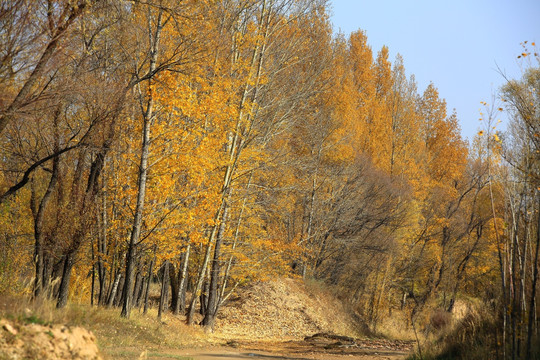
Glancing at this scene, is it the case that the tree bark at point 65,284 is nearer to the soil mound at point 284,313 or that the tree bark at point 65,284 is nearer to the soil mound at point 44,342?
the soil mound at point 44,342

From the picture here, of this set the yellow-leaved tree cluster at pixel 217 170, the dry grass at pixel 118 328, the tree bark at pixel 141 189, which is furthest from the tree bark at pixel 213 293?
the tree bark at pixel 141 189

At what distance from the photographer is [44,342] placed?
657 cm

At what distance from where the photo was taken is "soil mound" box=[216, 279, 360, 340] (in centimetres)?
2346

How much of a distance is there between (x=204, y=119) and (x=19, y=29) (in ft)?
27.9

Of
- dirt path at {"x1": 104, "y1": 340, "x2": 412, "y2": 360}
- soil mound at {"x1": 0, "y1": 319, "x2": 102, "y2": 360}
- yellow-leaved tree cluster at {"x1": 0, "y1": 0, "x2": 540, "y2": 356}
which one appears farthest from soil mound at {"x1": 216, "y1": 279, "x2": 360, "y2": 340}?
soil mound at {"x1": 0, "y1": 319, "x2": 102, "y2": 360}

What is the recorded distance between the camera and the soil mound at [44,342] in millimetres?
6242

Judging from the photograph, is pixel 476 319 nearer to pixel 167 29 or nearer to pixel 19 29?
pixel 19 29

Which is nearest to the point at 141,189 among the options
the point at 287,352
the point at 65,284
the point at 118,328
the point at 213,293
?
the point at 65,284

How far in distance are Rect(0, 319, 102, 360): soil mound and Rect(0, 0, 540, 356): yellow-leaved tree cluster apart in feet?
7.58

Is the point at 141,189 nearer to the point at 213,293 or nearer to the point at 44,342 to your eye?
the point at 213,293

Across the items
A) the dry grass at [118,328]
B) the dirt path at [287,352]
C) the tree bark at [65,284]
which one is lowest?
the dirt path at [287,352]

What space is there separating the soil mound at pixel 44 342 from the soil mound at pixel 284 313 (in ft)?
49.3

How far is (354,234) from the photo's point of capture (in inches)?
1180

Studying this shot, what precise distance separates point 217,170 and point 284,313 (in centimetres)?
997
